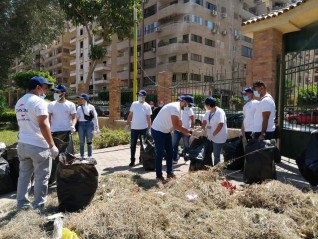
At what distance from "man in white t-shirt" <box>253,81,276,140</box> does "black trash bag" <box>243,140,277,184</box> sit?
1.60ft

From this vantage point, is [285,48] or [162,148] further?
[285,48]

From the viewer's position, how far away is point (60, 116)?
23.3 ft

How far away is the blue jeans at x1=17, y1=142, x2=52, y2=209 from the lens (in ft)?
15.0

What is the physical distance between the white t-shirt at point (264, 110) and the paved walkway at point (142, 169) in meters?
1.01

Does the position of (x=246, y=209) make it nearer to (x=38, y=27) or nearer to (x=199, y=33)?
(x=38, y=27)

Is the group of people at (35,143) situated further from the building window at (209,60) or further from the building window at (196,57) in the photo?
the building window at (209,60)

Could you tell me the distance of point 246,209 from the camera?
13.8 feet

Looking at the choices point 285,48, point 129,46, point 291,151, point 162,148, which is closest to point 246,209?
point 162,148

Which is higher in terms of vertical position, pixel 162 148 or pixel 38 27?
pixel 38 27

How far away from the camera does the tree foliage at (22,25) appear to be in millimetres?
18828

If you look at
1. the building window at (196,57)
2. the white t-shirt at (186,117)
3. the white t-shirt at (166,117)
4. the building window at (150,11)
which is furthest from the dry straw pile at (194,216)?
the building window at (150,11)

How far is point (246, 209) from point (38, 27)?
62.2 feet

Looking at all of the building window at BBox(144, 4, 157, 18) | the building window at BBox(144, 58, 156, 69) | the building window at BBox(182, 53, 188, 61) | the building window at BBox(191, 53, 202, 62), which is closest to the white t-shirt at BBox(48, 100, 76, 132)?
the building window at BBox(182, 53, 188, 61)

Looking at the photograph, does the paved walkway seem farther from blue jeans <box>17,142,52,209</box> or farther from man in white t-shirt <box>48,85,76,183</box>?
man in white t-shirt <box>48,85,76,183</box>
